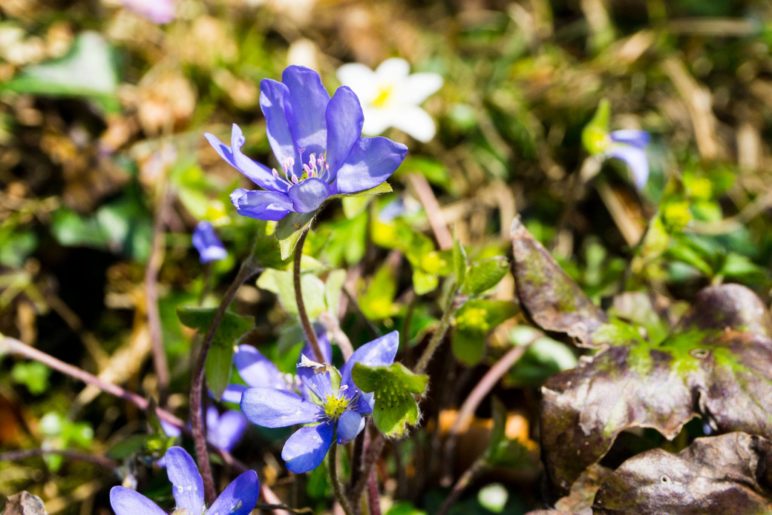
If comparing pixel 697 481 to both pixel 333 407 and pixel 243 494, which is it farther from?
pixel 243 494

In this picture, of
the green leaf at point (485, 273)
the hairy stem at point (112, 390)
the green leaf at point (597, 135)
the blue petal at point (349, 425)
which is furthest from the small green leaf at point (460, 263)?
the green leaf at point (597, 135)

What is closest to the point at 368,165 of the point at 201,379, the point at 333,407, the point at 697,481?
the point at 333,407

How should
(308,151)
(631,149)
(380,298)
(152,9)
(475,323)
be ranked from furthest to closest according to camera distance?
(152,9) → (631,149) → (380,298) → (475,323) → (308,151)

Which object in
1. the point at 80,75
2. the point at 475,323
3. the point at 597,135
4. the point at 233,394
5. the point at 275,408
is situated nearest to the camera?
the point at 275,408

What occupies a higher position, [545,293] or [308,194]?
[308,194]

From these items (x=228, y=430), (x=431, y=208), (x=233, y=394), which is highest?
(x=233, y=394)

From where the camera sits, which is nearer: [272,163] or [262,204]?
[262,204]

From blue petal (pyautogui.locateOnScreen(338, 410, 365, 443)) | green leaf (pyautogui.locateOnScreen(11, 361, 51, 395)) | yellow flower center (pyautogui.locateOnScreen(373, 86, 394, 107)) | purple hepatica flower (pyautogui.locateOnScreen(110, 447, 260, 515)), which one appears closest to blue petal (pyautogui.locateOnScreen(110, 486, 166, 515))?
purple hepatica flower (pyautogui.locateOnScreen(110, 447, 260, 515))
